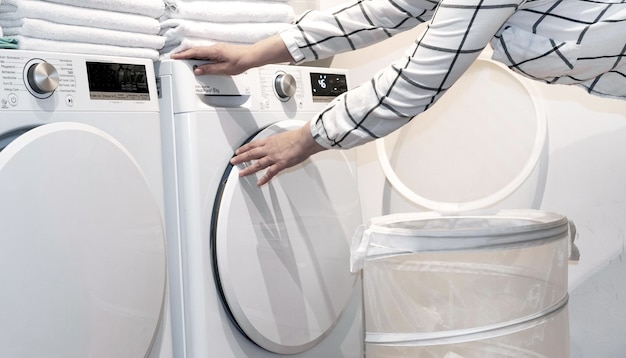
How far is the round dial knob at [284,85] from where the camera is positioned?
1.56m

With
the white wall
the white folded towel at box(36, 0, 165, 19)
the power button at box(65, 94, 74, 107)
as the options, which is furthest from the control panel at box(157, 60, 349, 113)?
the white wall

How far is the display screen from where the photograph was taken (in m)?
1.26

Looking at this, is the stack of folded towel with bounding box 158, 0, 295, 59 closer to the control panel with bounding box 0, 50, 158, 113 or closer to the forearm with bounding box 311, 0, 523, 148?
the control panel with bounding box 0, 50, 158, 113

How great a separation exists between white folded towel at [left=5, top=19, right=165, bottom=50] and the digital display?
0.39 metres

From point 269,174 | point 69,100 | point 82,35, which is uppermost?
point 82,35

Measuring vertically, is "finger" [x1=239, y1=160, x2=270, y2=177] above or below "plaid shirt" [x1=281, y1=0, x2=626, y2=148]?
below

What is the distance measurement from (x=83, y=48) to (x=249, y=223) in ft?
1.53

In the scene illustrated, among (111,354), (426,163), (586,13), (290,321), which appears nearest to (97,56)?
(111,354)

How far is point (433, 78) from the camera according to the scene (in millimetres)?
1138

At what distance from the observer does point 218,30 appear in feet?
4.84

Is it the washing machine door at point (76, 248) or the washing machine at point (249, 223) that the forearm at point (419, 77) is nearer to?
the washing machine at point (249, 223)

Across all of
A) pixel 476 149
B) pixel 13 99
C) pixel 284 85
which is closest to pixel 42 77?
pixel 13 99

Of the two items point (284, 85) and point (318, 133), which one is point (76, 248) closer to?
point (318, 133)

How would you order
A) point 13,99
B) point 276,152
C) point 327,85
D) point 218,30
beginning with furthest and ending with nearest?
point 327,85 → point 218,30 → point 276,152 → point 13,99
